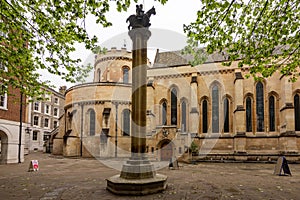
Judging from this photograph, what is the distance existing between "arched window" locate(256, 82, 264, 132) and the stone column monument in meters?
19.4

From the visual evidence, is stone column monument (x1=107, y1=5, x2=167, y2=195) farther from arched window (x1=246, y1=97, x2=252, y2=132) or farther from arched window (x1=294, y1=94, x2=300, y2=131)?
arched window (x1=294, y1=94, x2=300, y2=131)

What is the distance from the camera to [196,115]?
24.8 metres

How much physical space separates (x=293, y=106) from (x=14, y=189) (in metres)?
24.4

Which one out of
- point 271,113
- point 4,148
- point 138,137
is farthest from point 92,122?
point 271,113

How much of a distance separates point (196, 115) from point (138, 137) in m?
17.2

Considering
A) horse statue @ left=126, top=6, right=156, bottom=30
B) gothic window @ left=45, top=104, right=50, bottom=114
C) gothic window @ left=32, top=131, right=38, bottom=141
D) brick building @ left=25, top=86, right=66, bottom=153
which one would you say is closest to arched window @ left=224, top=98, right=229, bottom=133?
horse statue @ left=126, top=6, right=156, bottom=30

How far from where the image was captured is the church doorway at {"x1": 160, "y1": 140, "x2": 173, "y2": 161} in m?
22.2

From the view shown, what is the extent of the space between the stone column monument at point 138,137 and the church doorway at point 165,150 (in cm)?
1351

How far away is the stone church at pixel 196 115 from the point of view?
22438mm

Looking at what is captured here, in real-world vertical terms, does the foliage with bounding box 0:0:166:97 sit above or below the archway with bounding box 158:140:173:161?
above

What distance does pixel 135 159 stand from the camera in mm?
8375

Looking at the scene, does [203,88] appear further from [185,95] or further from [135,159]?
[135,159]

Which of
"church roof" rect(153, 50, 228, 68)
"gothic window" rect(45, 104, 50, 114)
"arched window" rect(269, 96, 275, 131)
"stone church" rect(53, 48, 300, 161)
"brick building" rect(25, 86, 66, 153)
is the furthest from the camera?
"gothic window" rect(45, 104, 50, 114)

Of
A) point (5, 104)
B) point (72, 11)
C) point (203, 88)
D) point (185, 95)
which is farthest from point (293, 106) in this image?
point (5, 104)
